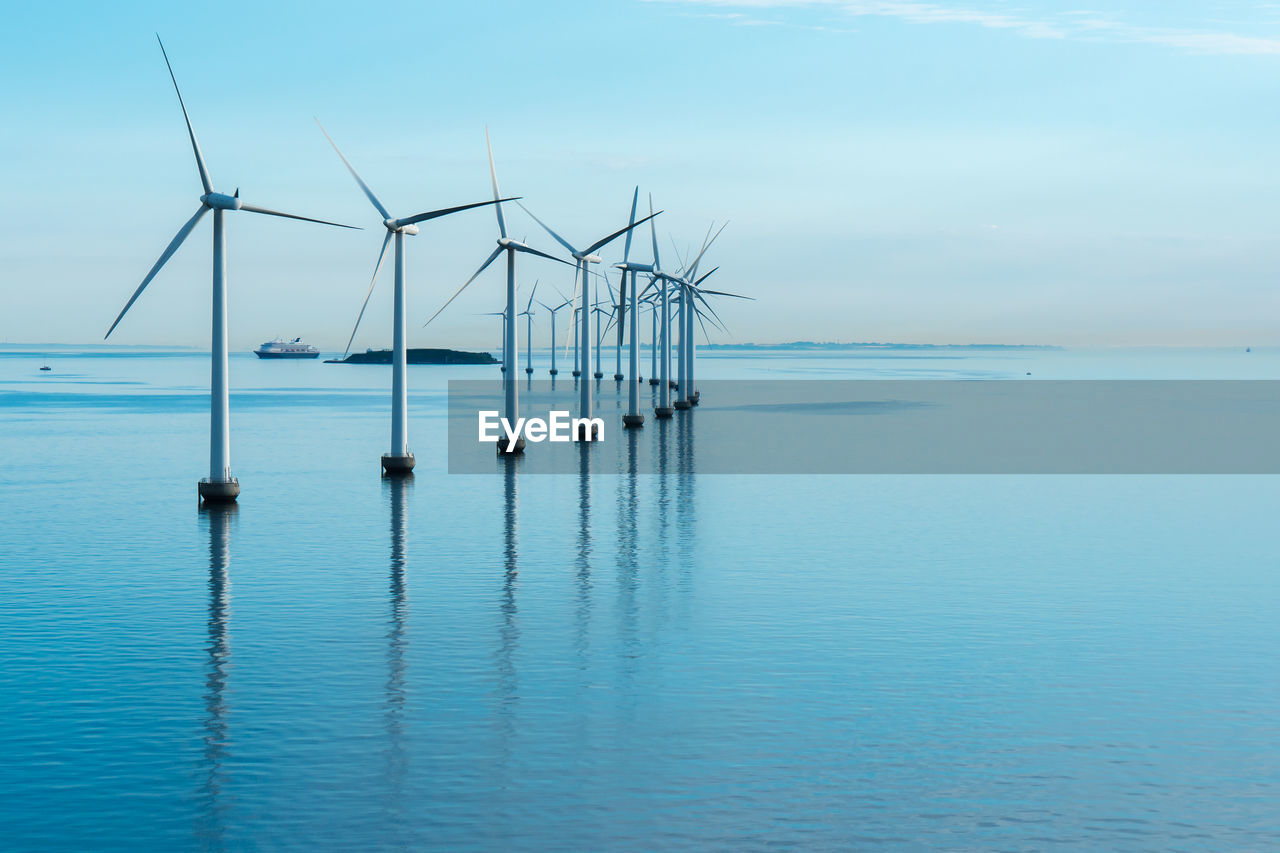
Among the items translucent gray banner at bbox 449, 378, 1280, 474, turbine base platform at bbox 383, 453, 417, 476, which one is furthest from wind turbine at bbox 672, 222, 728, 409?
turbine base platform at bbox 383, 453, 417, 476

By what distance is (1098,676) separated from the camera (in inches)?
1083

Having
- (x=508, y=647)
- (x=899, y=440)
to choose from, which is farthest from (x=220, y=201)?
(x=899, y=440)

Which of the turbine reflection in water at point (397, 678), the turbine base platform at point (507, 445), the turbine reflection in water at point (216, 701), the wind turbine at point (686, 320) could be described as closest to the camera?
the turbine reflection in water at point (216, 701)

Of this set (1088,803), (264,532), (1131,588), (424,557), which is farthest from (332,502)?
(1088,803)

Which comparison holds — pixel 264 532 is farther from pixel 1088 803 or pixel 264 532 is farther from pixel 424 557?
pixel 1088 803

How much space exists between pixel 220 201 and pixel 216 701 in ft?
114

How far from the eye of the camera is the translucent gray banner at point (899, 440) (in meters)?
83.6

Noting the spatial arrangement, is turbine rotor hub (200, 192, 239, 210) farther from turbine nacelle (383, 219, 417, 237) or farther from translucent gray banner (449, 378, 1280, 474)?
translucent gray banner (449, 378, 1280, 474)

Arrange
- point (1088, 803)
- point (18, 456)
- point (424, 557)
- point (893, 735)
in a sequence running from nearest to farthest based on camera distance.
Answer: point (1088, 803) < point (893, 735) < point (424, 557) < point (18, 456)

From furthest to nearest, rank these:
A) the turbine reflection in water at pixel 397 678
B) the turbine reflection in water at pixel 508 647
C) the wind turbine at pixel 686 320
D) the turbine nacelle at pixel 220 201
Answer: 1. the wind turbine at pixel 686 320
2. the turbine nacelle at pixel 220 201
3. the turbine reflection in water at pixel 508 647
4. the turbine reflection in water at pixel 397 678

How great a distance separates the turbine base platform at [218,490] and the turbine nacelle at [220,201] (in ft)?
41.2

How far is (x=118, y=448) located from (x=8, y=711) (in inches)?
3152

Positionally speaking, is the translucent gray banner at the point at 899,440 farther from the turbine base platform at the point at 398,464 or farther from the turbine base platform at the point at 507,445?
the turbine base platform at the point at 398,464

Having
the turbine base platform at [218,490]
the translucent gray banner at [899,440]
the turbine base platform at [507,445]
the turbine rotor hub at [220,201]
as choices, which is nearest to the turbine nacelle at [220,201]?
the turbine rotor hub at [220,201]
